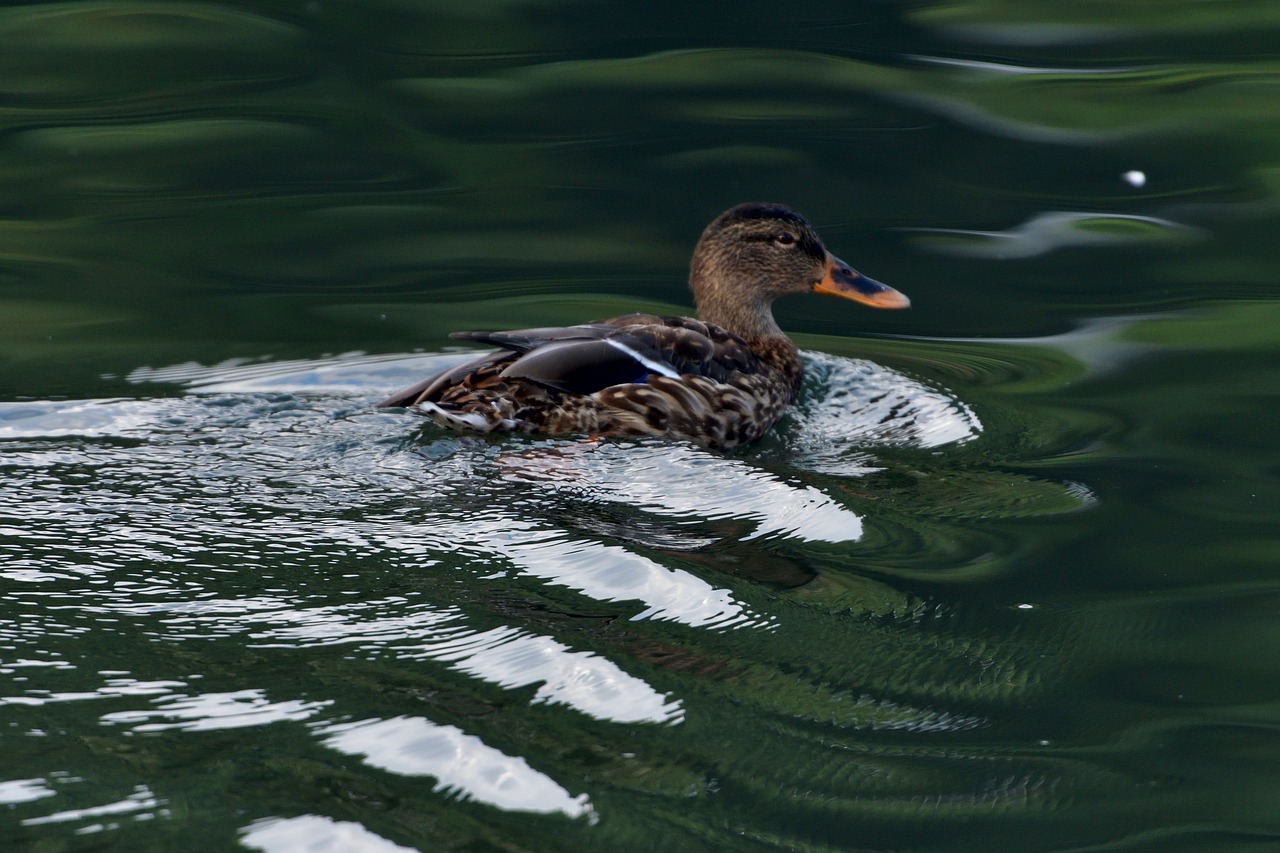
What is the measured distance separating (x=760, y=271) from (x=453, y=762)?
4713 millimetres

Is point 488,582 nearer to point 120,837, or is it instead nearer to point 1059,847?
point 120,837

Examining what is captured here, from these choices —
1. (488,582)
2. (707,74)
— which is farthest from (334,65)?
(488,582)

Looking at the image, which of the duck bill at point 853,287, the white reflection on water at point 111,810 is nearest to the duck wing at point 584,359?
the duck bill at point 853,287

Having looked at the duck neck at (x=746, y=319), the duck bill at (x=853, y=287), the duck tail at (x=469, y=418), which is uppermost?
the duck bill at (x=853, y=287)

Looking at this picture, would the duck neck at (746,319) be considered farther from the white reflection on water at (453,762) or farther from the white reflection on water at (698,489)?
the white reflection on water at (453,762)

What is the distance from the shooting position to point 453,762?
140 inches

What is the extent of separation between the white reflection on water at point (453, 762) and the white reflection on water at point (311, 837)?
0.81 feet

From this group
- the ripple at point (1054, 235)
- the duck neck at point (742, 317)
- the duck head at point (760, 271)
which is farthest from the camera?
the ripple at point (1054, 235)

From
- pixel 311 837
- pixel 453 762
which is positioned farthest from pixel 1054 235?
pixel 311 837

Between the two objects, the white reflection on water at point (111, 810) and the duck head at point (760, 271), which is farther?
the duck head at point (760, 271)

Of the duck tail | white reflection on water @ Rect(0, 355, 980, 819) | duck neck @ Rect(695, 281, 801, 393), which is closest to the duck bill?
duck neck @ Rect(695, 281, 801, 393)

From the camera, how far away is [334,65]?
36.3 ft

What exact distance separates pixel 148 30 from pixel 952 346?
6704 millimetres

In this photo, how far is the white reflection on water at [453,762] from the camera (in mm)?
3436
